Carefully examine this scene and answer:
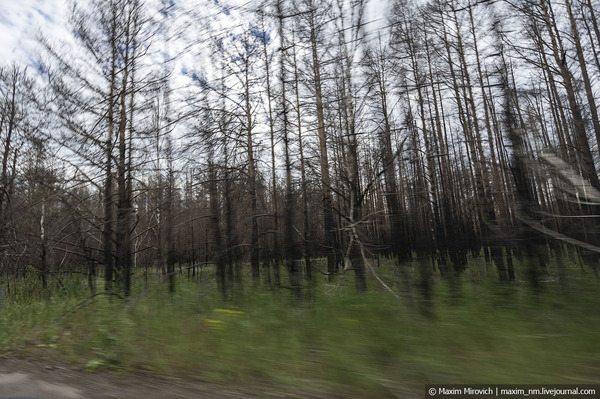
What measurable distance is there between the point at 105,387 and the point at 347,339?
235 cm

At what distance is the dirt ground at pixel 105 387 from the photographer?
2.45 meters

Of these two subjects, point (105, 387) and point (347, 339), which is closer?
point (105, 387)

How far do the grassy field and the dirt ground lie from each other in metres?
0.14

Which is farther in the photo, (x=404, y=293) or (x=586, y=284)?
(x=586, y=284)

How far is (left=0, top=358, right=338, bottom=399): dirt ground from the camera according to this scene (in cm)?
245

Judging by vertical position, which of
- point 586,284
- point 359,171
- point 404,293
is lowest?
point 586,284

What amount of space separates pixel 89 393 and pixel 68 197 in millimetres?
5745

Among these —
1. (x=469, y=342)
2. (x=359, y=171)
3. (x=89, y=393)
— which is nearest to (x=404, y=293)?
(x=469, y=342)

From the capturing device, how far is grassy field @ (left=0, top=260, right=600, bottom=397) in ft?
8.31

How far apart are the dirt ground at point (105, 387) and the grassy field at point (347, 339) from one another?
0.14 meters

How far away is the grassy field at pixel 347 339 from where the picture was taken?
2.53 meters

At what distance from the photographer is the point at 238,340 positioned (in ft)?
11.4

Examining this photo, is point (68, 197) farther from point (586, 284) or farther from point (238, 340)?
point (586, 284)

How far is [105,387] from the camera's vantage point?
8.99 ft
